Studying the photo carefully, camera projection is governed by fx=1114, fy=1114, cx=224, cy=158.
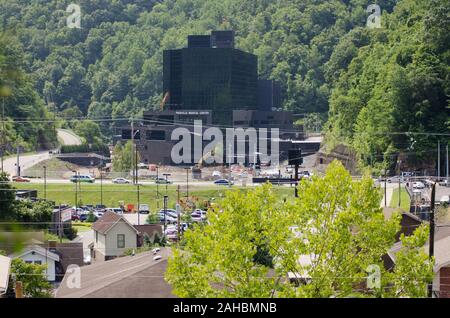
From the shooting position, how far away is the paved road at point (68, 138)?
5097 inches

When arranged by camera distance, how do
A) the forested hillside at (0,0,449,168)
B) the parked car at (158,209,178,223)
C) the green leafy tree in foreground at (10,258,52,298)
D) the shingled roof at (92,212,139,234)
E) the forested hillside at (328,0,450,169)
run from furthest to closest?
A: the forested hillside at (0,0,449,168) → the forested hillside at (328,0,450,169) → the parked car at (158,209,178,223) → the shingled roof at (92,212,139,234) → the green leafy tree in foreground at (10,258,52,298)

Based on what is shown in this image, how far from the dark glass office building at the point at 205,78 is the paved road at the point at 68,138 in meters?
13.6

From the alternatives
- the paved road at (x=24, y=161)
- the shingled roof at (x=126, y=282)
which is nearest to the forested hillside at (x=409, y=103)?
the paved road at (x=24, y=161)

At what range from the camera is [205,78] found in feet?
396

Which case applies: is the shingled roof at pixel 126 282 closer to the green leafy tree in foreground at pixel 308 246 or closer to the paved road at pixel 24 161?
the green leafy tree in foreground at pixel 308 246

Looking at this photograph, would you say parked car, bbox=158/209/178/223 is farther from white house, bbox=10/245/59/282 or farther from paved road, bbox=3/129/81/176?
paved road, bbox=3/129/81/176

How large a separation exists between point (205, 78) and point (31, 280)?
93.0 meters

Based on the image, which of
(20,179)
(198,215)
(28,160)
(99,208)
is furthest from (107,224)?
(28,160)

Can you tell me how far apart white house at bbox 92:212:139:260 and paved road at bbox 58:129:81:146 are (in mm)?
81813

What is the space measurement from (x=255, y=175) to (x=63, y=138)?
5000 cm

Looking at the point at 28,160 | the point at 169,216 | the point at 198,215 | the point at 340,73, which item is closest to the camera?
the point at 198,215

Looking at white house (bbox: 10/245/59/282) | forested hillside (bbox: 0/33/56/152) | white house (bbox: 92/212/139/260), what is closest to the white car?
white house (bbox: 92/212/139/260)

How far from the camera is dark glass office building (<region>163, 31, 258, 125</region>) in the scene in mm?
119562

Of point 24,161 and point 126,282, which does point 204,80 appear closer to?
point 24,161
